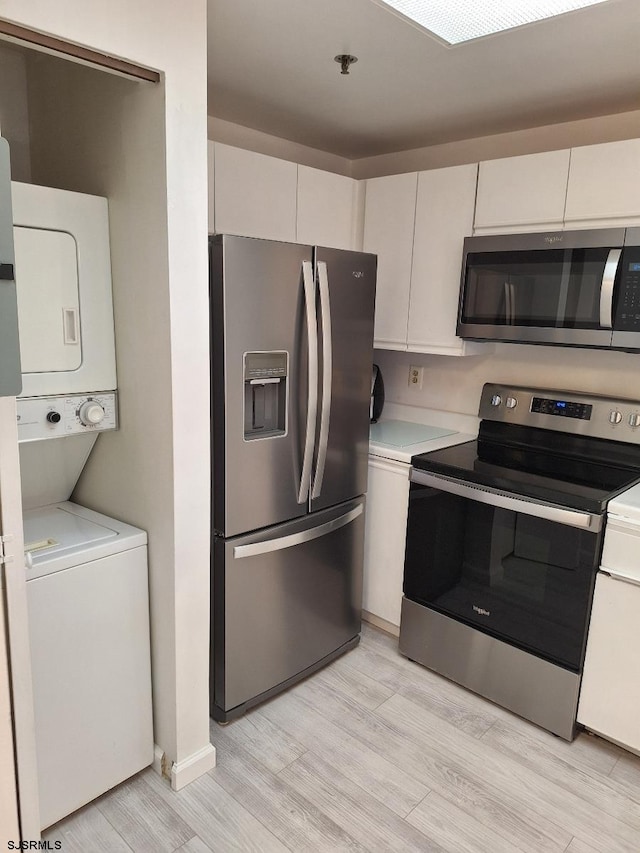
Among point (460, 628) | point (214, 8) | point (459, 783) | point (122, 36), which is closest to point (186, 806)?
point (459, 783)

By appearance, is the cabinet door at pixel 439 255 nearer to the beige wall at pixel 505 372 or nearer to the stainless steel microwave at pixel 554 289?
the stainless steel microwave at pixel 554 289

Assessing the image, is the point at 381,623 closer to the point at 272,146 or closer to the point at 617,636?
the point at 617,636

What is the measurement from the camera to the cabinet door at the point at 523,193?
7.32ft

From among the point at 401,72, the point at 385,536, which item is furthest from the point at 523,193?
the point at 385,536

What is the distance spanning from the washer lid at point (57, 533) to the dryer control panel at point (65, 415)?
0.30m

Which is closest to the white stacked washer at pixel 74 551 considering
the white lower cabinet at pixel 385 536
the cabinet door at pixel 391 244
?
the white lower cabinet at pixel 385 536

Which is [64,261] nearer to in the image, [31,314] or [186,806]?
[31,314]

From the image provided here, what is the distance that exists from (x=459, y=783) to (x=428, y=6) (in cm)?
234

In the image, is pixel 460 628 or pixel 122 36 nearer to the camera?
pixel 122 36

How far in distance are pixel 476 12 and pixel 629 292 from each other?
1.05 meters

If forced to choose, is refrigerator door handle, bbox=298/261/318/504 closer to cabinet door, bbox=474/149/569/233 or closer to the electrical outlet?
cabinet door, bbox=474/149/569/233

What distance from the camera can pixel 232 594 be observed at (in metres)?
2.07

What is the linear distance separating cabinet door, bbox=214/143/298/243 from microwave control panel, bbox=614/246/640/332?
4.31 feet

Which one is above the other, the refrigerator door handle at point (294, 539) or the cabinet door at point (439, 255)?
the cabinet door at point (439, 255)
